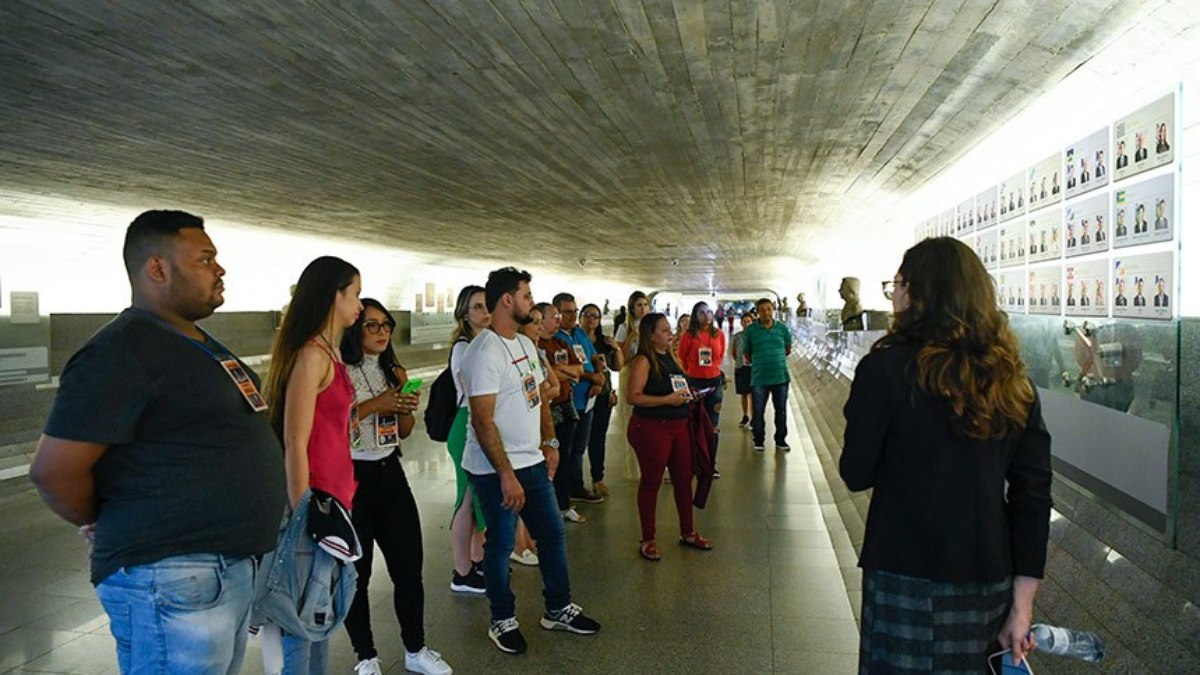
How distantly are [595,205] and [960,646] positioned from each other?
1156 cm

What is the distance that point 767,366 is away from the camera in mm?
9188

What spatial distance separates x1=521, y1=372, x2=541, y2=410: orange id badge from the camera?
389cm

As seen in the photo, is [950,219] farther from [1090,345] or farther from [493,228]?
[493,228]

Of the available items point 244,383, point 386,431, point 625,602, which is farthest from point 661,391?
point 244,383

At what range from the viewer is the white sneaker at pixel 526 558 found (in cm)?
517

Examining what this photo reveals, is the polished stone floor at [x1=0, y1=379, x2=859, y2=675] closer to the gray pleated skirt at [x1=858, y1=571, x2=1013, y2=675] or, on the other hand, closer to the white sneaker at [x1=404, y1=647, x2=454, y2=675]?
the white sneaker at [x1=404, y1=647, x2=454, y2=675]

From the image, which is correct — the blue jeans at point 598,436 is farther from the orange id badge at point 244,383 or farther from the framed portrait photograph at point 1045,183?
the orange id badge at point 244,383

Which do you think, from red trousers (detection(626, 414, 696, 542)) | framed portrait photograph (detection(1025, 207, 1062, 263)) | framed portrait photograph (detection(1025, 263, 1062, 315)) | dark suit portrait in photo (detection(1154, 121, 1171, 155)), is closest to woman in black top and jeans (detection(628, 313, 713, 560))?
red trousers (detection(626, 414, 696, 542))

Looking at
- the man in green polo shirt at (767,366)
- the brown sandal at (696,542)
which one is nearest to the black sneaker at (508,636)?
the brown sandal at (696,542)

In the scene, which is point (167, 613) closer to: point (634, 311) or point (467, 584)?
point (467, 584)

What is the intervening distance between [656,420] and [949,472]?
3299 millimetres

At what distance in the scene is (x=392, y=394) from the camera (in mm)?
3578

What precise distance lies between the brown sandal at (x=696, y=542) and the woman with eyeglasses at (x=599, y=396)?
1610mm

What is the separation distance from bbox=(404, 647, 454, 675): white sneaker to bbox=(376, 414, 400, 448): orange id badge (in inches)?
40.7
